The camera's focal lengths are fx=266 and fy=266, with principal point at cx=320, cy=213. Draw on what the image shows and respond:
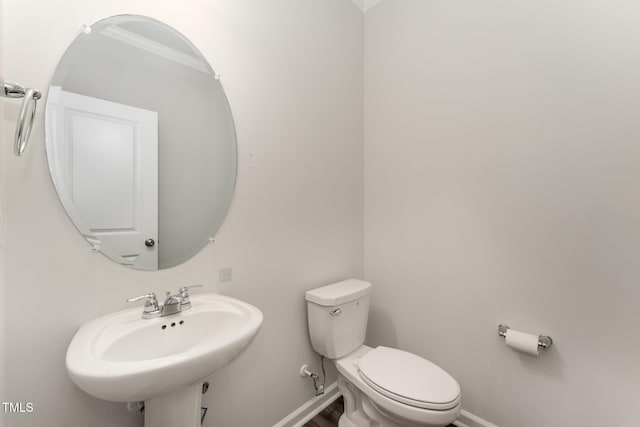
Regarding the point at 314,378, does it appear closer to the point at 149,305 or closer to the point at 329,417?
the point at 329,417

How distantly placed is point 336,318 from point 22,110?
1352mm

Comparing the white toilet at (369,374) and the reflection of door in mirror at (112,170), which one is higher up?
the reflection of door in mirror at (112,170)

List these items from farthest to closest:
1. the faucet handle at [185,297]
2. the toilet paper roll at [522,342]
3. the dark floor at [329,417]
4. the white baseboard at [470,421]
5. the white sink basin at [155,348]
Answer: the dark floor at [329,417], the white baseboard at [470,421], the toilet paper roll at [522,342], the faucet handle at [185,297], the white sink basin at [155,348]

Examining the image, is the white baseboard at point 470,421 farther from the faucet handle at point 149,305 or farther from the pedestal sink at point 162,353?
the faucet handle at point 149,305

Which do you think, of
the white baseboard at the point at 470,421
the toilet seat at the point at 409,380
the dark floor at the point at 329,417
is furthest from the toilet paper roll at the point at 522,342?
the dark floor at the point at 329,417

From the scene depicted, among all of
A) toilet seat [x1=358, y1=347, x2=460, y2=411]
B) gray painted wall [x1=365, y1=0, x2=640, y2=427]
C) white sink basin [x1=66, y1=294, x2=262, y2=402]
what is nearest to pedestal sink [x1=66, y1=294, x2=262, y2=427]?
white sink basin [x1=66, y1=294, x2=262, y2=402]

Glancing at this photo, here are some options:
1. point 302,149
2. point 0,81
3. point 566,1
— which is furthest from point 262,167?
point 566,1

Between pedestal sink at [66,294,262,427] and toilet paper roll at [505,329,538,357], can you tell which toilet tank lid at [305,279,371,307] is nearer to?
pedestal sink at [66,294,262,427]

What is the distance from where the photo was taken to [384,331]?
5.83 feet

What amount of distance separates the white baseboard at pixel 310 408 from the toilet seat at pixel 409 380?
480 mm

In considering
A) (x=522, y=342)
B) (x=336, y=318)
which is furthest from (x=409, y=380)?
(x=522, y=342)

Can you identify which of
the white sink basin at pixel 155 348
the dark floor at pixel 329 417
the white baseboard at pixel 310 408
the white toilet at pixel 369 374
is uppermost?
the white sink basin at pixel 155 348

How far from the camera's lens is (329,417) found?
1.52m

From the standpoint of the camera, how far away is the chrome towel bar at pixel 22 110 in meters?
0.62
